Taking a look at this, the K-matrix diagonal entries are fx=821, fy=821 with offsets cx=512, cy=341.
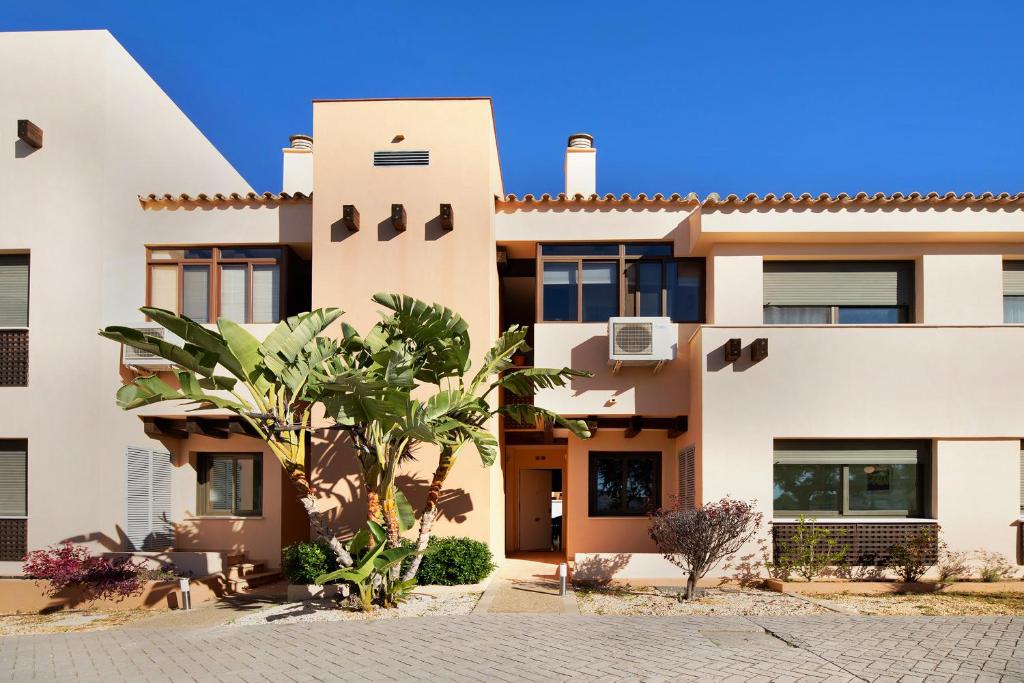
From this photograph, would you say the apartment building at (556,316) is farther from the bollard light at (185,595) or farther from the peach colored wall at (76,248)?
the bollard light at (185,595)

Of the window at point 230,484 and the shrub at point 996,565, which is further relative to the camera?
the window at point 230,484

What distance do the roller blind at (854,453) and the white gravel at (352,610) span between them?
233 inches

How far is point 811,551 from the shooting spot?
525 inches

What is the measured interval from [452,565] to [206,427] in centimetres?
583

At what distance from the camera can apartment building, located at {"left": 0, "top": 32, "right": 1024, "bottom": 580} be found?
14.0 m

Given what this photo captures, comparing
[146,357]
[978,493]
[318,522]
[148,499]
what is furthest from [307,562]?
[978,493]

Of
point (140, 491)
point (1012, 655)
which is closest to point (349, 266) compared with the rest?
point (140, 491)

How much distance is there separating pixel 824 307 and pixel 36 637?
13929 millimetres

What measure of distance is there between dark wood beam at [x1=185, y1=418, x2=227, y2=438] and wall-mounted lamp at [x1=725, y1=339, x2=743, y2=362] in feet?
31.8

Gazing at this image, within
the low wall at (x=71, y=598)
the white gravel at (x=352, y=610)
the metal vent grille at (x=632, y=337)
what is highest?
the metal vent grille at (x=632, y=337)

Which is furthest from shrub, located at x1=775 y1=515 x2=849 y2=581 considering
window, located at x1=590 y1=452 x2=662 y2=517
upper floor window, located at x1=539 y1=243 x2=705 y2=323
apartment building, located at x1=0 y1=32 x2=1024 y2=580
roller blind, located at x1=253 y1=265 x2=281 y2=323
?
roller blind, located at x1=253 y1=265 x2=281 y2=323

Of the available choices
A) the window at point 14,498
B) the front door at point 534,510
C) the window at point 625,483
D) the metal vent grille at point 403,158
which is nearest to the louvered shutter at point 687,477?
the window at point 625,483

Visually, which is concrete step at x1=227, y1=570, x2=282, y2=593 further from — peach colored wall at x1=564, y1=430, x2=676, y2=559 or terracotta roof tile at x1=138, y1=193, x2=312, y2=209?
terracotta roof tile at x1=138, y1=193, x2=312, y2=209

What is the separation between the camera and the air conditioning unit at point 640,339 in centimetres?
1455
